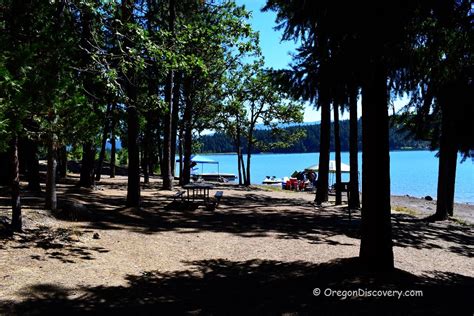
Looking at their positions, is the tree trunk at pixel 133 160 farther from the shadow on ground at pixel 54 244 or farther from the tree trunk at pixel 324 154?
the tree trunk at pixel 324 154

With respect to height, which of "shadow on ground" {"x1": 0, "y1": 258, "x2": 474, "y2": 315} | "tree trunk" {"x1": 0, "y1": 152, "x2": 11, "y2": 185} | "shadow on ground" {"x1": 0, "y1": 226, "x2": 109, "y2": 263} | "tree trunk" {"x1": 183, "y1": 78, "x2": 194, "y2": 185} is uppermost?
"tree trunk" {"x1": 183, "y1": 78, "x2": 194, "y2": 185}

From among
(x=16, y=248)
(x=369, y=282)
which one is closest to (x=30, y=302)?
(x=16, y=248)

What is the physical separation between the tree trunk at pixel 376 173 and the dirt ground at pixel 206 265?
1.34 feet

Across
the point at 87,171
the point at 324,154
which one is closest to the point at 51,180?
the point at 87,171

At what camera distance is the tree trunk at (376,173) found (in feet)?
21.1

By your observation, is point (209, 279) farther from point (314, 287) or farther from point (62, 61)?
point (62, 61)

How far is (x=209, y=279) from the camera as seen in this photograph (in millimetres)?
6461

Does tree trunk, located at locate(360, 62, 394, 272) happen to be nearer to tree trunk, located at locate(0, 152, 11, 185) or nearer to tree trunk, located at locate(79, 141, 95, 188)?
tree trunk, located at locate(79, 141, 95, 188)

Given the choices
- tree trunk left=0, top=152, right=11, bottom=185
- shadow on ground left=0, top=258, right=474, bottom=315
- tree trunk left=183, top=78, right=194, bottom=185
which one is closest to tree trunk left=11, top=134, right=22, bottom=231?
shadow on ground left=0, top=258, right=474, bottom=315

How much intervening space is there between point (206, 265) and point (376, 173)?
320 centimetres

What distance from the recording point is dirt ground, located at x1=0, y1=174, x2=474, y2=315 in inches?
203

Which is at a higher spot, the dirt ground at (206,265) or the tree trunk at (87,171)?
the tree trunk at (87,171)

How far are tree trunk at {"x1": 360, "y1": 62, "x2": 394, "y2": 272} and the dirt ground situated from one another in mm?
408

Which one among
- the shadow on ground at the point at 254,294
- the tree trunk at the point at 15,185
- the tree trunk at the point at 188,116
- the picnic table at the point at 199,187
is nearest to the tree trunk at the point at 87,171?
the picnic table at the point at 199,187
